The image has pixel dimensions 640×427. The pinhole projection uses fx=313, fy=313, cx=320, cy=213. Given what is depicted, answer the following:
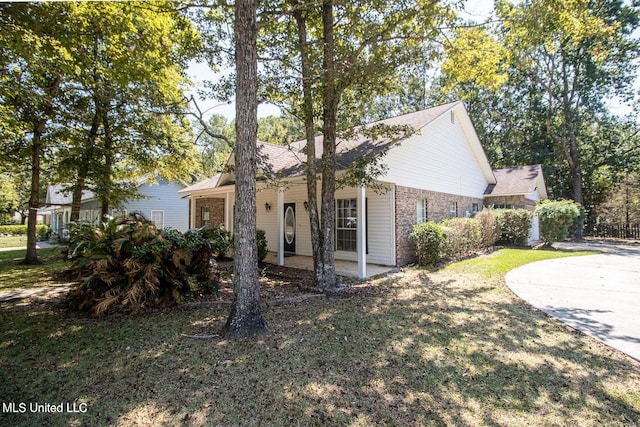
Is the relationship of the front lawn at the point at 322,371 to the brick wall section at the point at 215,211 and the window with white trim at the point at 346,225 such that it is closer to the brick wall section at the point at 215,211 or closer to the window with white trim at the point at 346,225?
the window with white trim at the point at 346,225

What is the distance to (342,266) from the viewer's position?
10.3 metres

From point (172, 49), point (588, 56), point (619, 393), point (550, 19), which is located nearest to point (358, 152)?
point (550, 19)

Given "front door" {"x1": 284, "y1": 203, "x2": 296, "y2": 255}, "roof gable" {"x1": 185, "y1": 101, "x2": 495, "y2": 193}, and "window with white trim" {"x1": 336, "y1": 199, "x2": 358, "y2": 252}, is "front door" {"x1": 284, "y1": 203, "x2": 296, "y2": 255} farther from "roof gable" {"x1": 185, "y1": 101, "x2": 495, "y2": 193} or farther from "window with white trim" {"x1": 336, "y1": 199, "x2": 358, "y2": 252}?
"window with white trim" {"x1": 336, "y1": 199, "x2": 358, "y2": 252}

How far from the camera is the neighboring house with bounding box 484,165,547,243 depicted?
1722 cm

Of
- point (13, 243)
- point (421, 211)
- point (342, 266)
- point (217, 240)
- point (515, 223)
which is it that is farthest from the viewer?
point (13, 243)

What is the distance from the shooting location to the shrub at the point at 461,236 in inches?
434

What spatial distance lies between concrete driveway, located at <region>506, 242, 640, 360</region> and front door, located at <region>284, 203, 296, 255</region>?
25.9 feet

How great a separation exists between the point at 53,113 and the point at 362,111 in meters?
9.30

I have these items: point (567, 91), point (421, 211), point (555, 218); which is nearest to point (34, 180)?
point (421, 211)

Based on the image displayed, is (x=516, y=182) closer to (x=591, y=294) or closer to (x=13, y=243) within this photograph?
(x=591, y=294)

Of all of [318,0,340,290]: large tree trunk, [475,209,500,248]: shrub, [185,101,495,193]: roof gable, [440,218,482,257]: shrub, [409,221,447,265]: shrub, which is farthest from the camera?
[475,209,500,248]: shrub

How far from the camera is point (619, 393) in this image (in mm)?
3176

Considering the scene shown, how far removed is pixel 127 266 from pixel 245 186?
298 cm

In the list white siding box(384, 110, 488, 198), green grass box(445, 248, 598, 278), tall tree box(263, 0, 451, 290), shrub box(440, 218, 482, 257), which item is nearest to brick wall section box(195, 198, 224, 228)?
tall tree box(263, 0, 451, 290)
